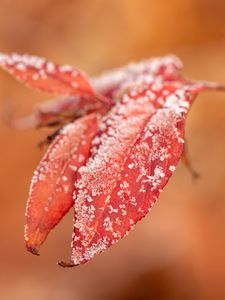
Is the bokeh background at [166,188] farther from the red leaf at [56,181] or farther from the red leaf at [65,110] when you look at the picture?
the red leaf at [56,181]

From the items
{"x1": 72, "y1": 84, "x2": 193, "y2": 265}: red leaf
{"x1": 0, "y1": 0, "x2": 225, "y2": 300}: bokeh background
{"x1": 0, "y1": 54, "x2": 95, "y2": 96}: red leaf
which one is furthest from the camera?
{"x1": 0, "y1": 0, "x2": 225, "y2": 300}: bokeh background

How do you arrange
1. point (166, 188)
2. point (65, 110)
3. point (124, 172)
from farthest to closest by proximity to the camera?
point (166, 188)
point (65, 110)
point (124, 172)

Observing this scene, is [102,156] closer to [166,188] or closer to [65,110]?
[65,110]

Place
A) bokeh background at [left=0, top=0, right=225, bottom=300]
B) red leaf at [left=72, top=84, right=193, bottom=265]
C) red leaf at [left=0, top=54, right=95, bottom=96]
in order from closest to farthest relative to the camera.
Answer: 1. red leaf at [left=72, top=84, right=193, bottom=265]
2. red leaf at [left=0, top=54, right=95, bottom=96]
3. bokeh background at [left=0, top=0, right=225, bottom=300]

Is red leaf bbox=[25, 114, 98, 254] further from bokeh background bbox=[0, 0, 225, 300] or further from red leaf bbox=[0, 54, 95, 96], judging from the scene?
bokeh background bbox=[0, 0, 225, 300]

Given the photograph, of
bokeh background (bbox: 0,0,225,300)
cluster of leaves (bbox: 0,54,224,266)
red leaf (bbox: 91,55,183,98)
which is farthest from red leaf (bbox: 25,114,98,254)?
bokeh background (bbox: 0,0,225,300)

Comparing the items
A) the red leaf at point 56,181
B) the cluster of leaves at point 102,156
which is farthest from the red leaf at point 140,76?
the red leaf at point 56,181

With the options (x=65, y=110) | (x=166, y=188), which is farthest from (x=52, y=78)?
(x=166, y=188)

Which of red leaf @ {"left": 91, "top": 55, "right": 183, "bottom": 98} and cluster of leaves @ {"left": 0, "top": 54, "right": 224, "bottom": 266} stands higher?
red leaf @ {"left": 91, "top": 55, "right": 183, "bottom": 98}
